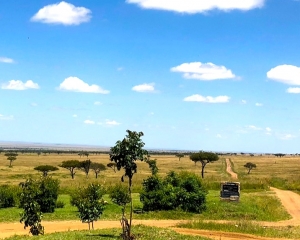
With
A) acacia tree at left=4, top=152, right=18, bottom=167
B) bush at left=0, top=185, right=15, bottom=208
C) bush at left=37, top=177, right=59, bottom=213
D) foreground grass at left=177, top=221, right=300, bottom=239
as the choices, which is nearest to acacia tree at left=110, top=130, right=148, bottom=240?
foreground grass at left=177, top=221, right=300, bottom=239

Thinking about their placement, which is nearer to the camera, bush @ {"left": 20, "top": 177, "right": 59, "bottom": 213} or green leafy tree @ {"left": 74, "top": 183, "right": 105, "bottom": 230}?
green leafy tree @ {"left": 74, "top": 183, "right": 105, "bottom": 230}

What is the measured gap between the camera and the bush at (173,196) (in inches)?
1608

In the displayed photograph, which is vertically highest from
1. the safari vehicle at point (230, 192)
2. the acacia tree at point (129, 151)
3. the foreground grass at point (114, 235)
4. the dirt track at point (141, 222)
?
the acacia tree at point (129, 151)

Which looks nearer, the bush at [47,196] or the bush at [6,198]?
the bush at [47,196]

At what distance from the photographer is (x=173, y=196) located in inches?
1624

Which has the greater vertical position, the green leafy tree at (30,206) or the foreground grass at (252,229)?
the green leafy tree at (30,206)

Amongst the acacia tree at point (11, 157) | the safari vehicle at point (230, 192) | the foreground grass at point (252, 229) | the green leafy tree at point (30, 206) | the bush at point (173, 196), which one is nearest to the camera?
the green leafy tree at point (30, 206)

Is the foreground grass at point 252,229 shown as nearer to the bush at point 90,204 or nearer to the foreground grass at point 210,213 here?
the foreground grass at point 210,213

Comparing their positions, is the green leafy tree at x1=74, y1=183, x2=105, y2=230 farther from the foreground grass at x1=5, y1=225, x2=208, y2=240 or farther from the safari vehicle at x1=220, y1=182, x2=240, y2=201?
the safari vehicle at x1=220, y1=182, x2=240, y2=201

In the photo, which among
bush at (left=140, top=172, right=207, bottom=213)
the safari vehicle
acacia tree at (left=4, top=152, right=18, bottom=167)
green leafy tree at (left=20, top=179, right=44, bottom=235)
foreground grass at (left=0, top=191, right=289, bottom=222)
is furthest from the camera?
acacia tree at (left=4, top=152, right=18, bottom=167)

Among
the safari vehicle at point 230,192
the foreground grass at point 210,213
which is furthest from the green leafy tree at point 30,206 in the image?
the safari vehicle at point 230,192

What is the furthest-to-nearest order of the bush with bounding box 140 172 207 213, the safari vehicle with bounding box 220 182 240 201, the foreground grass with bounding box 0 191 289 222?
the safari vehicle with bounding box 220 182 240 201 → the bush with bounding box 140 172 207 213 → the foreground grass with bounding box 0 191 289 222

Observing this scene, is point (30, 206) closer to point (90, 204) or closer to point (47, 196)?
point (90, 204)

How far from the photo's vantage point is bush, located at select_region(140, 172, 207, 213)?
1608 inches
